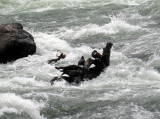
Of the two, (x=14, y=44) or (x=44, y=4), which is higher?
(x=14, y=44)

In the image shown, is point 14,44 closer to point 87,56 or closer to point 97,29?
point 87,56

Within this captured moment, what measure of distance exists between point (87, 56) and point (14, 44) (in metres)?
2.49

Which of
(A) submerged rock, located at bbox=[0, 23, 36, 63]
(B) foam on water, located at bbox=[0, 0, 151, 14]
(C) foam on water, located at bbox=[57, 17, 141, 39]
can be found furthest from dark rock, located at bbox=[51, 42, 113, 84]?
(B) foam on water, located at bbox=[0, 0, 151, 14]

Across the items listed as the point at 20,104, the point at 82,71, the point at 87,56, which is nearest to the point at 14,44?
the point at 87,56

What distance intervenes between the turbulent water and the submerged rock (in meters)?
0.31

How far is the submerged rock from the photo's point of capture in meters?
14.5

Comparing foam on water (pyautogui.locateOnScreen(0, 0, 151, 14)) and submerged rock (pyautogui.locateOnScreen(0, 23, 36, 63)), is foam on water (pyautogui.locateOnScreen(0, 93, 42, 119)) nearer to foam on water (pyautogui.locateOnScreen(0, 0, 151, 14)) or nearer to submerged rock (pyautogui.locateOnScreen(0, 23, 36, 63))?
submerged rock (pyautogui.locateOnScreen(0, 23, 36, 63))

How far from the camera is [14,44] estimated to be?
14.6 m

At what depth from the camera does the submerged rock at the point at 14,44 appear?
14461 mm

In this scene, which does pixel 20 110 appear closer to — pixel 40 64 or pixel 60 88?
pixel 60 88

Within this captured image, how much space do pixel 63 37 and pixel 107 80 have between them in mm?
6189

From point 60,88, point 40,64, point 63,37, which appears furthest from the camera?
point 63,37

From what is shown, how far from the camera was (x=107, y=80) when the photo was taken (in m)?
11.5

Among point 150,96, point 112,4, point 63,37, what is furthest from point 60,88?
point 112,4
